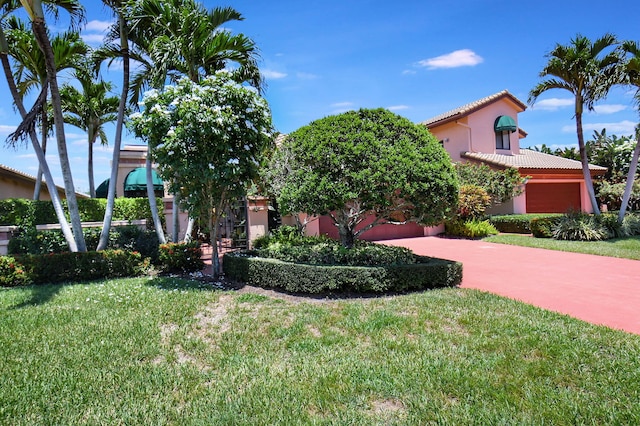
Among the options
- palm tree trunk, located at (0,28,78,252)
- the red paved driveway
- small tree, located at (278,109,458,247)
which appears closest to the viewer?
the red paved driveway

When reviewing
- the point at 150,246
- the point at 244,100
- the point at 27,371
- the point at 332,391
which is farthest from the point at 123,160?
the point at 332,391

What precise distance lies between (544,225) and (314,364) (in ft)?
54.5

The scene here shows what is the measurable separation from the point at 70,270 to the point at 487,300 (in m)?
10.1

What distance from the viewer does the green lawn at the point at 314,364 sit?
3.68 m

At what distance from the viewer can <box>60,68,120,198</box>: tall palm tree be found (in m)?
18.4

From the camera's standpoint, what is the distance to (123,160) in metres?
25.0

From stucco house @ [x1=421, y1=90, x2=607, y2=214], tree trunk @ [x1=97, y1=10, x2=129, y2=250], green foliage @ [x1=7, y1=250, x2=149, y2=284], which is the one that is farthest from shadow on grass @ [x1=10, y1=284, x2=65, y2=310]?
stucco house @ [x1=421, y1=90, x2=607, y2=214]

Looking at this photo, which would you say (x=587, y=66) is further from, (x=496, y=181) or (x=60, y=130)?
(x=60, y=130)

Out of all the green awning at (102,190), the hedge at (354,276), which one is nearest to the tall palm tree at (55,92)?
the hedge at (354,276)

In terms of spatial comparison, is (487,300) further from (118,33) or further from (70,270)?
(118,33)

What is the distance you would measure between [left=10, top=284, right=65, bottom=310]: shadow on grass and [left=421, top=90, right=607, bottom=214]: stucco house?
822 inches

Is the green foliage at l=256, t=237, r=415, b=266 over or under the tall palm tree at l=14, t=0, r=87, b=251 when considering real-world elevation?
under

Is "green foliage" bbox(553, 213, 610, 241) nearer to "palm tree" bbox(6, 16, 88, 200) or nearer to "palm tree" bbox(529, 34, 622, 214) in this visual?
"palm tree" bbox(529, 34, 622, 214)

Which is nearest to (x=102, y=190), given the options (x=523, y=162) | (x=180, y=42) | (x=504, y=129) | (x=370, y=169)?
(x=180, y=42)
